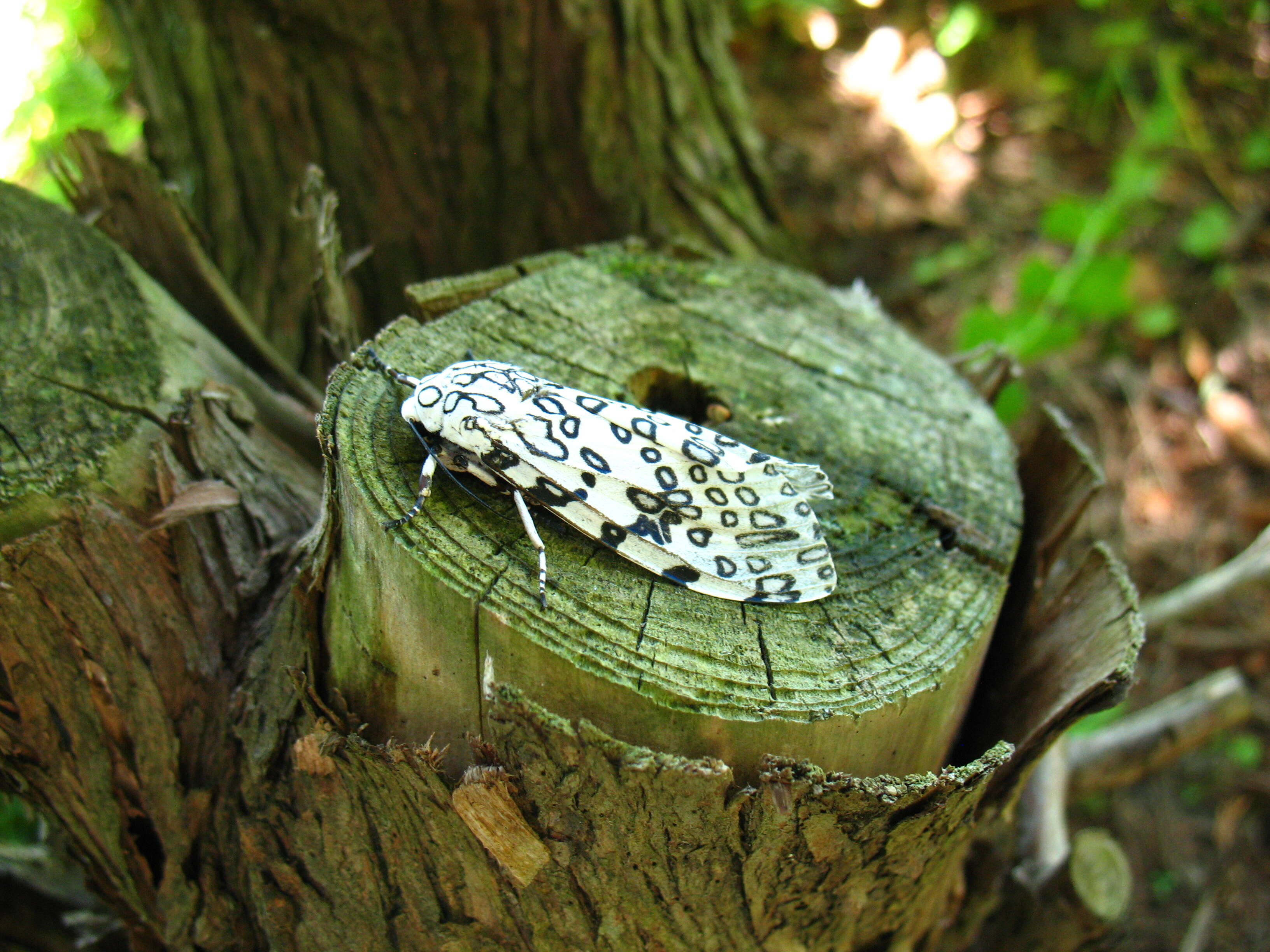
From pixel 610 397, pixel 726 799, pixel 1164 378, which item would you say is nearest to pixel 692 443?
pixel 610 397

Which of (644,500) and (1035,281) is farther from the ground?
(1035,281)

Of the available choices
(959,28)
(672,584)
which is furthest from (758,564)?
(959,28)

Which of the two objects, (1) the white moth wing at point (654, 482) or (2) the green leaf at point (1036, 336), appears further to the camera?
(2) the green leaf at point (1036, 336)

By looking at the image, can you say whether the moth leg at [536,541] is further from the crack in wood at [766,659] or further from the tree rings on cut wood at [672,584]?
the crack in wood at [766,659]

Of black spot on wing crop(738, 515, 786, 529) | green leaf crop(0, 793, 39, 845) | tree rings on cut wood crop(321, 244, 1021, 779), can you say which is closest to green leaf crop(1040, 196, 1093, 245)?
tree rings on cut wood crop(321, 244, 1021, 779)

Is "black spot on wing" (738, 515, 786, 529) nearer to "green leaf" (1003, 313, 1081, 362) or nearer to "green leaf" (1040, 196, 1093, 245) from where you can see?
"green leaf" (1003, 313, 1081, 362)

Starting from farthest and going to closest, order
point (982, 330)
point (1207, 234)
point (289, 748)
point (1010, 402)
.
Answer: point (1207, 234)
point (982, 330)
point (1010, 402)
point (289, 748)

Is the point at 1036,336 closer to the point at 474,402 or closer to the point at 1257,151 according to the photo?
the point at 1257,151

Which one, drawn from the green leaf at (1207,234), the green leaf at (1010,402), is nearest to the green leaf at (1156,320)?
the green leaf at (1207,234)
